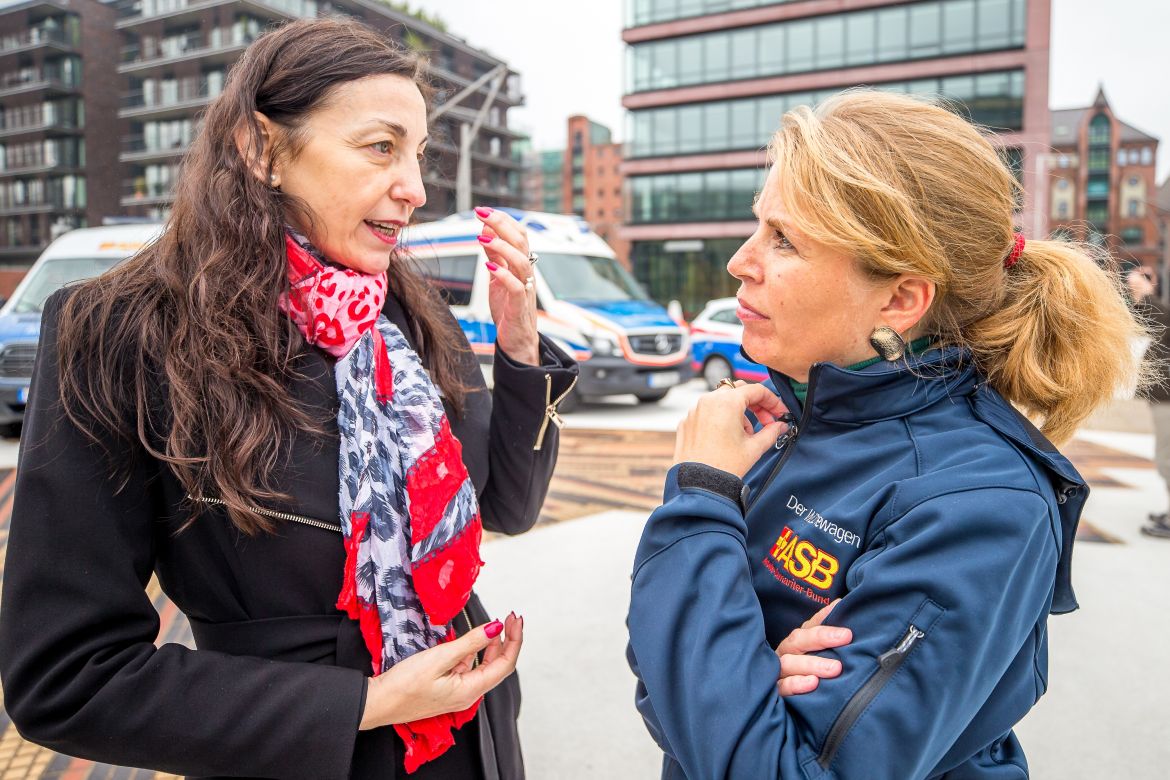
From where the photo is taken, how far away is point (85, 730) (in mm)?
979

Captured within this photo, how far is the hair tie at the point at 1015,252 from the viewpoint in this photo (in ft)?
3.76

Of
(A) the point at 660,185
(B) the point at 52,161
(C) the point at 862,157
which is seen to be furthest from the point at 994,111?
(B) the point at 52,161

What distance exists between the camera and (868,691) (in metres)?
0.86

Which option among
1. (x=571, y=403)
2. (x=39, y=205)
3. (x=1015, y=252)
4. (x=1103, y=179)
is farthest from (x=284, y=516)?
(x=1103, y=179)

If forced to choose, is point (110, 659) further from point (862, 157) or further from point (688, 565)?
point (862, 157)

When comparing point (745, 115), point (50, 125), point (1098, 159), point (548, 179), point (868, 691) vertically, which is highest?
point (548, 179)

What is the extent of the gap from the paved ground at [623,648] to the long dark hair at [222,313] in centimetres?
186

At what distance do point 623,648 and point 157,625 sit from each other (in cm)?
252

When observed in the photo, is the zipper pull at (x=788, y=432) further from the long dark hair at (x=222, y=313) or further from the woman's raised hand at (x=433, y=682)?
the long dark hair at (x=222, y=313)

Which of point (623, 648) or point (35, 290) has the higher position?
point (35, 290)

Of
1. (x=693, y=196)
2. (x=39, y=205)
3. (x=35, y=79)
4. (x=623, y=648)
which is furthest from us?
(x=693, y=196)

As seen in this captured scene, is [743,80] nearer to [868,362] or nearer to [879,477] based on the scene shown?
[868,362]

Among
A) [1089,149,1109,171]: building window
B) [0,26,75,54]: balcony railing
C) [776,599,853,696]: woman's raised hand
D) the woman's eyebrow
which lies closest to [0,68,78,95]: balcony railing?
[0,26,75,54]: balcony railing

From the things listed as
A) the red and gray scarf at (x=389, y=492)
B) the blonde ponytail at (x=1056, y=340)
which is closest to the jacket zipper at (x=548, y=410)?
the red and gray scarf at (x=389, y=492)
